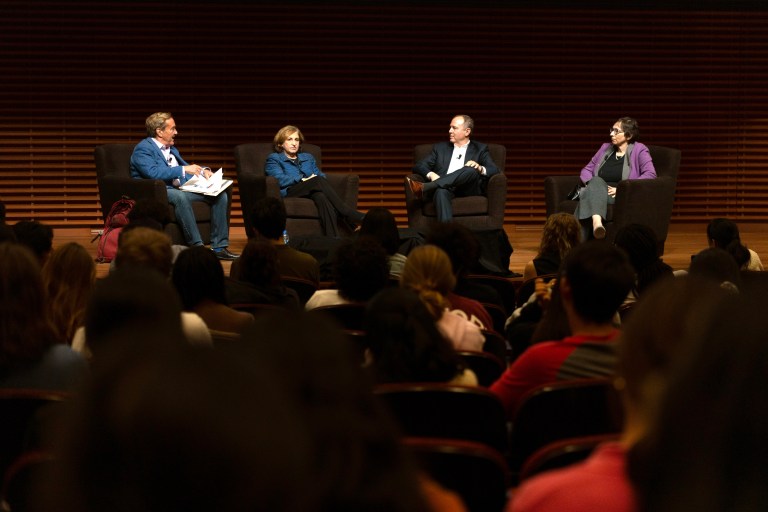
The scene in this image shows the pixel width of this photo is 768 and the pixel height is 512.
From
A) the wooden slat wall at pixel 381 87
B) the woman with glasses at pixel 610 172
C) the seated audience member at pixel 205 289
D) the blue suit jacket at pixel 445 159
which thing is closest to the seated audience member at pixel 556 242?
the seated audience member at pixel 205 289

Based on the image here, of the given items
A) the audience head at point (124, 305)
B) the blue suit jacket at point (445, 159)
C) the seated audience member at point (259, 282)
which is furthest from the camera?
the blue suit jacket at point (445, 159)

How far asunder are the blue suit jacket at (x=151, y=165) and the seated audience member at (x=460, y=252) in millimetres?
4275

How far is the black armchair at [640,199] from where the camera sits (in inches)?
328

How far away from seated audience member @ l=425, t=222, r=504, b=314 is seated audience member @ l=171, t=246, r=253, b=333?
1121 mm

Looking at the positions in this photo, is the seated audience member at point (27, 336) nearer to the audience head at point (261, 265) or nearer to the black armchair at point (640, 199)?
the audience head at point (261, 265)

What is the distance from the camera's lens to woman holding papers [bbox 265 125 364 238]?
8.55 meters

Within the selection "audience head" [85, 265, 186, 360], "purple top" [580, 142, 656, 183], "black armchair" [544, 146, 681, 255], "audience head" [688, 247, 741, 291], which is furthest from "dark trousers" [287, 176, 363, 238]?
"audience head" [85, 265, 186, 360]

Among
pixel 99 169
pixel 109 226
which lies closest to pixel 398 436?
pixel 109 226

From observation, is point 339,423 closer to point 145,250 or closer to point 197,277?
point 197,277

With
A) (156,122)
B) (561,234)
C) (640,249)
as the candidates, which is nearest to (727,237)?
(561,234)

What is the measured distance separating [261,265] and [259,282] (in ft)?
0.25

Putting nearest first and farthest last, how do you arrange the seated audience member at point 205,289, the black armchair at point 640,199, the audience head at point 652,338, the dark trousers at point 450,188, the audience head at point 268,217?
the audience head at point 652,338
the seated audience member at point 205,289
the audience head at point 268,217
the black armchair at point 640,199
the dark trousers at point 450,188

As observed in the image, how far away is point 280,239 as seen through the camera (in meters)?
6.00

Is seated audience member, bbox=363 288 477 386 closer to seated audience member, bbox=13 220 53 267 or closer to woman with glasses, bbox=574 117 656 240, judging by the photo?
seated audience member, bbox=13 220 53 267
